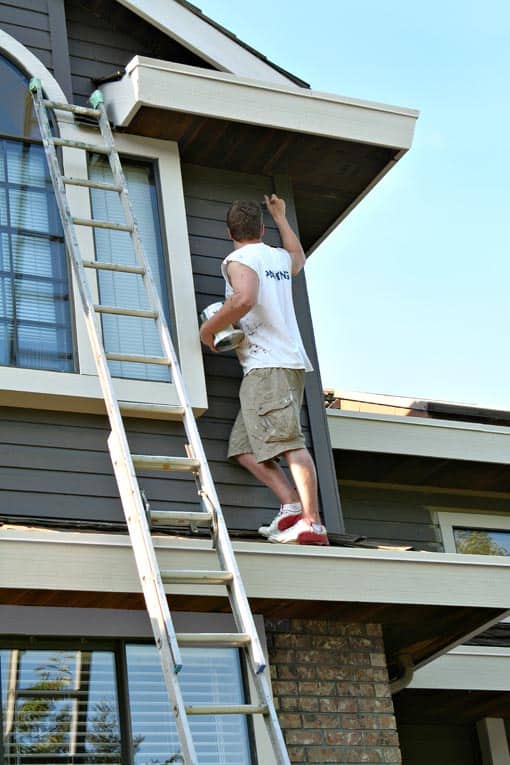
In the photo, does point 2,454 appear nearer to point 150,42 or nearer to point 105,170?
point 105,170

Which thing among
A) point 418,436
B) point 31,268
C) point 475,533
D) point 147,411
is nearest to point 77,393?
point 147,411

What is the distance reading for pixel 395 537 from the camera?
371 inches

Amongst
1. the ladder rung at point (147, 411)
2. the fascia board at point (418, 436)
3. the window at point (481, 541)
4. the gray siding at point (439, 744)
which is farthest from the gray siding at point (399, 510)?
the ladder rung at point (147, 411)

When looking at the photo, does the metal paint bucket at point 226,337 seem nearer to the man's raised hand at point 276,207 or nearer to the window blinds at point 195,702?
the man's raised hand at point 276,207

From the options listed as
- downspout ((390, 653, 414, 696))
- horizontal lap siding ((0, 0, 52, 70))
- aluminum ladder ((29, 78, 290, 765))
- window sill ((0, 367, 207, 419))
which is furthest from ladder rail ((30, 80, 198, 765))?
downspout ((390, 653, 414, 696))

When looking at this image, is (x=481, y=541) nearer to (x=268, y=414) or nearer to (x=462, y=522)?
(x=462, y=522)

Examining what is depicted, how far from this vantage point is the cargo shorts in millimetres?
6305

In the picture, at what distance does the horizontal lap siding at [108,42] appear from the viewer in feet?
24.7

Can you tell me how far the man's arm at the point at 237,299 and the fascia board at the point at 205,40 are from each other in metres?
1.75

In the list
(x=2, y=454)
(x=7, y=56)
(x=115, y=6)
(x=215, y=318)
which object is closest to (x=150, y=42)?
(x=115, y=6)

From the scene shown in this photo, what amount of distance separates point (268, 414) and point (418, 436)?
327 cm

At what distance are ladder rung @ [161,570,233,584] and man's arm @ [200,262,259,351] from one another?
78.8 inches

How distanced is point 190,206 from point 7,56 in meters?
1.40

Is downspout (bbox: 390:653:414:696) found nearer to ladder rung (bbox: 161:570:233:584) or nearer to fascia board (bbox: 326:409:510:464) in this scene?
fascia board (bbox: 326:409:510:464)
